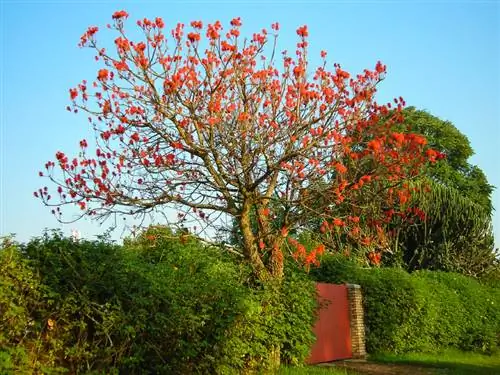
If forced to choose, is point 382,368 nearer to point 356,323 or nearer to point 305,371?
point 356,323

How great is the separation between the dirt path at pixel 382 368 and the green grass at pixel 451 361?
37cm

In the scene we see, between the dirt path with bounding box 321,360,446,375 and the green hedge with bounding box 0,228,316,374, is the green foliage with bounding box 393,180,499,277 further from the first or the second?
the green hedge with bounding box 0,228,316,374

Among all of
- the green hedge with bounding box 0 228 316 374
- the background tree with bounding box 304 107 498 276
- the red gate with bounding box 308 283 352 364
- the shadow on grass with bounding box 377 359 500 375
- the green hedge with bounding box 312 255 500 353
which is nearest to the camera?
the green hedge with bounding box 0 228 316 374

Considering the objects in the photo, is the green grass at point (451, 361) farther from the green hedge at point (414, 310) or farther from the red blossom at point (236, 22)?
the red blossom at point (236, 22)

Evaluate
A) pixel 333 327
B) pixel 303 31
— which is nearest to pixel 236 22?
pixel 303 31

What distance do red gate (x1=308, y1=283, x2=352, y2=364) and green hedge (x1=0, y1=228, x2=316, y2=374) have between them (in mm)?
4446

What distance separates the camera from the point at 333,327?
15.5 metres

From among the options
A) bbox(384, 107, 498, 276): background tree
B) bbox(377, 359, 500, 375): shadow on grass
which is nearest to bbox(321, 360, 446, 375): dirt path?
bbox(377, 359, 500, 375): shadow on grass

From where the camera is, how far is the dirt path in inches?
521

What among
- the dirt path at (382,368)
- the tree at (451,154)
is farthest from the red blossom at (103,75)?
the tree at (451,154)

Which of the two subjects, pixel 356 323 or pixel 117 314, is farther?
pixel 356 323

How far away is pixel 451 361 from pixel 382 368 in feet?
10.6

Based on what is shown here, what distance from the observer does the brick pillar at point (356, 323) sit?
16297 millimetres

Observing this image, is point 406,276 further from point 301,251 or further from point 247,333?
point 247,333
